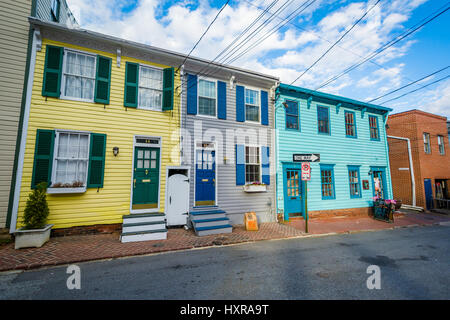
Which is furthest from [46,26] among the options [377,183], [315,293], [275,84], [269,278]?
[377,183]

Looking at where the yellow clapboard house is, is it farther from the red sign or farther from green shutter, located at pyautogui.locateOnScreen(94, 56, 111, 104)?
the red sign

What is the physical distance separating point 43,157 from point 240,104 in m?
7.74

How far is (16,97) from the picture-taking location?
253 inches

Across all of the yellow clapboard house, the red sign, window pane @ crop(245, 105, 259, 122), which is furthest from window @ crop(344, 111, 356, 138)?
the yellow clapboard house

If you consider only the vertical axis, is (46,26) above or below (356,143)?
above

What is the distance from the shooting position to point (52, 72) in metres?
6.83

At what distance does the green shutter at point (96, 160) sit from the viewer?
7027mm

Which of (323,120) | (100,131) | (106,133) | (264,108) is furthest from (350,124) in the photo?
(100,131)

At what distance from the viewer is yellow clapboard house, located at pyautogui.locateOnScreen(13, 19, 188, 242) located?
6.62 m

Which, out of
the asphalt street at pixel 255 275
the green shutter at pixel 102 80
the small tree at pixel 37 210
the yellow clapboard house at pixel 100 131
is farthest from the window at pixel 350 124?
the small tree at pixel 37 210

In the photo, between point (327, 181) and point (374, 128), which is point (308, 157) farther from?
point (374, 128)

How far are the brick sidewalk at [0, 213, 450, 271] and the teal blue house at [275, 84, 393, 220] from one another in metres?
1.97
